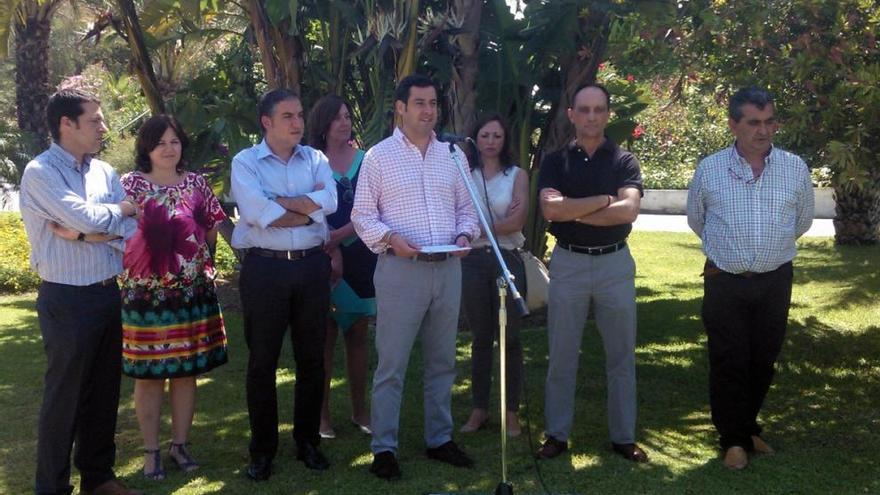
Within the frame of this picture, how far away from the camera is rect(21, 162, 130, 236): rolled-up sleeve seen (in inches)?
186

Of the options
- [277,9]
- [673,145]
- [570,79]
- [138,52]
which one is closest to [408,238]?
[277,9]

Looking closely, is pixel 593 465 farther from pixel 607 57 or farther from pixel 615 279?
pixel 607 57

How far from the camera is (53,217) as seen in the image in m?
4.77

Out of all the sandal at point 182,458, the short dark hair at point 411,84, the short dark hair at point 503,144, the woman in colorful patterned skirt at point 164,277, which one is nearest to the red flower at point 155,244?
the woman in colorful patterned skirt at point 164,277

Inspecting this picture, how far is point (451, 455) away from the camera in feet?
18.6

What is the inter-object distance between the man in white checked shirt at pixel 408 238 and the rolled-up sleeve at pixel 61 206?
1294 mm

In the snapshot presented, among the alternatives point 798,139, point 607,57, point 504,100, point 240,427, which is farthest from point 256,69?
point 798,139

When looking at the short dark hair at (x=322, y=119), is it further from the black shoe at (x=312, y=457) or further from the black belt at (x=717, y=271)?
the black belt at (x=717, y=271)

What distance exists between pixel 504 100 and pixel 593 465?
16.7ft

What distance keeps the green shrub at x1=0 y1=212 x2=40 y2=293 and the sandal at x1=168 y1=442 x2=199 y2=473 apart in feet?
27.6

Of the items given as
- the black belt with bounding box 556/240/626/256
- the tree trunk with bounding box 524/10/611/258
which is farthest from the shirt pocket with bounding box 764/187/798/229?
the tree trunk with bounding box 524/10/611/258

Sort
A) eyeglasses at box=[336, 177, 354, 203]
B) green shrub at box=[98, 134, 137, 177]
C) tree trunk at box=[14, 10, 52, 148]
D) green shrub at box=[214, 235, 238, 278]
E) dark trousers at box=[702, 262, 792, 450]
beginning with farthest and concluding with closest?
tree trunk at box=[14, 10, 52, 148], green shrub at box=[98, 134, 137, 177], green shrub at box=[214, 235, 238, 278], eyeglasses at box=[336, 177, 354, 203], dark trousers at box=[702, 262, 792, 450]

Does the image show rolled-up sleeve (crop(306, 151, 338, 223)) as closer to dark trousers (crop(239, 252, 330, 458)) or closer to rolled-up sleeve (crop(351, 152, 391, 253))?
rolled-up sleeve (crop(351, 152, 391, 253))

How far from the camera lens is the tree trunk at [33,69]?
61.6 ft
